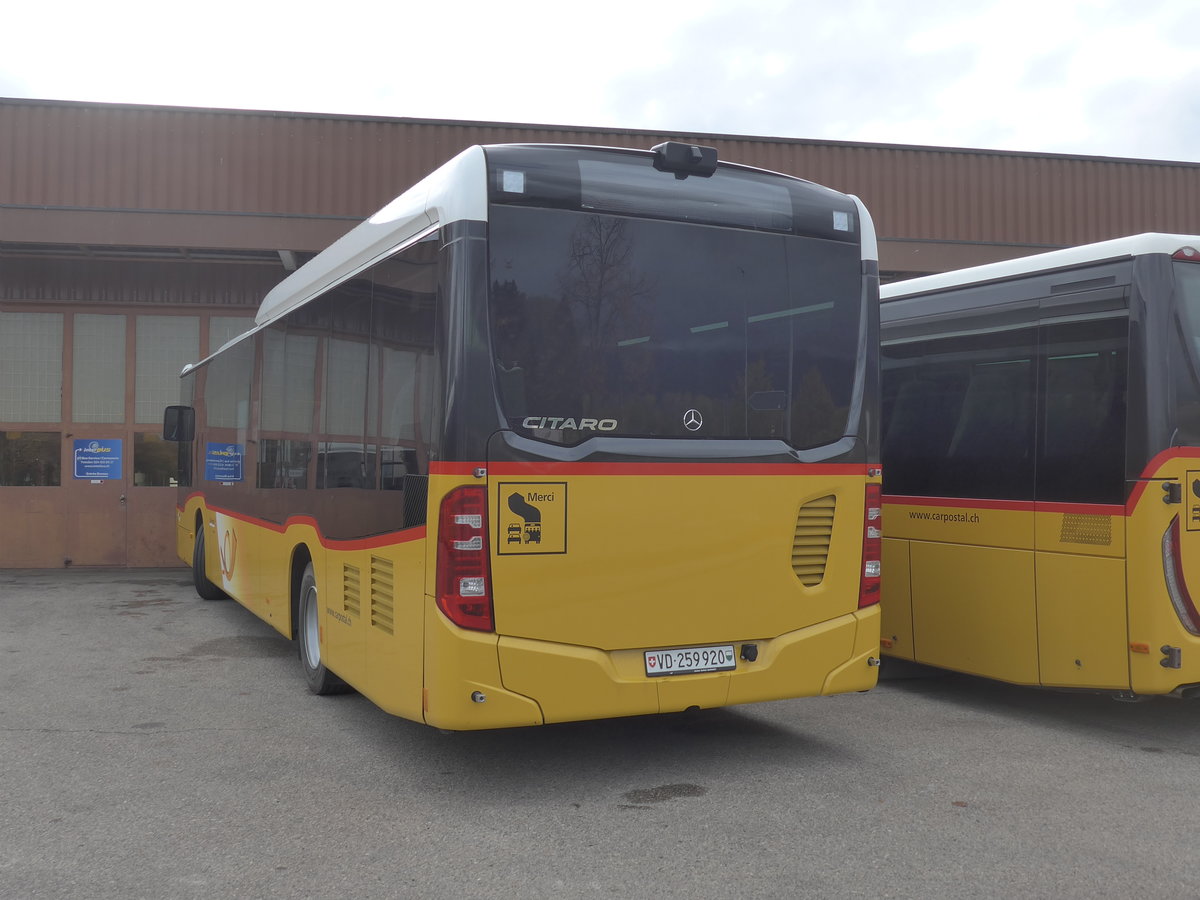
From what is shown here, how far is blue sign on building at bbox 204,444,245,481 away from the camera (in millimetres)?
9547

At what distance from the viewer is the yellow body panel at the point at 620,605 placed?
498 centimetres

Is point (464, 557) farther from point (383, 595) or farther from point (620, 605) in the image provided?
point (383, 595)

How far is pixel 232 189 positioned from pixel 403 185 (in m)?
2.16

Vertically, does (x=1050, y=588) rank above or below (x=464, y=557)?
below

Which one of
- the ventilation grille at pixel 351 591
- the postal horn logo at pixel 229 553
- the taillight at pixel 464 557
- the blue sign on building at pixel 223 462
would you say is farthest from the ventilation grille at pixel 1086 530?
the postal horn logo at pixel 229 553

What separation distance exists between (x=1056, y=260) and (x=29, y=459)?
1368 centimetres

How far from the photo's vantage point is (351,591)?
6.14 meters

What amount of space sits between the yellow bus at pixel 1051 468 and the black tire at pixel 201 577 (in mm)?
7547

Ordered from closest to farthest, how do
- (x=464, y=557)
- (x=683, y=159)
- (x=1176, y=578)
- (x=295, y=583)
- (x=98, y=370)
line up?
1. (x=464, y=557)
2. (x=683, y=159)
3. (x=1176, y=578)
4. (x=295, y=583)
5. (x=98, y=370)

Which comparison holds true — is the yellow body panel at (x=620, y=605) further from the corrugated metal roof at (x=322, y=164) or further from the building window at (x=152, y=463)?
the building window at (x=152, y=463)

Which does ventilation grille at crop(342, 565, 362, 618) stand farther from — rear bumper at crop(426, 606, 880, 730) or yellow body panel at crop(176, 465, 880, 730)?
rear bumper at crop(426, 606, 880, 730)

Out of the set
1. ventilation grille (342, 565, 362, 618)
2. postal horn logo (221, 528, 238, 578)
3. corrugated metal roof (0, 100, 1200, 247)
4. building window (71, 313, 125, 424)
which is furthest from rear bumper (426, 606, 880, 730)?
building window (71, 313, 125, 424)

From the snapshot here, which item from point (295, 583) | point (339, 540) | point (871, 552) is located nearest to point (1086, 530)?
point (871, 552)

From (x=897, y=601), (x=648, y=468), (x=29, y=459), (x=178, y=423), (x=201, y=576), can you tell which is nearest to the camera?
(x=648, y=468)
